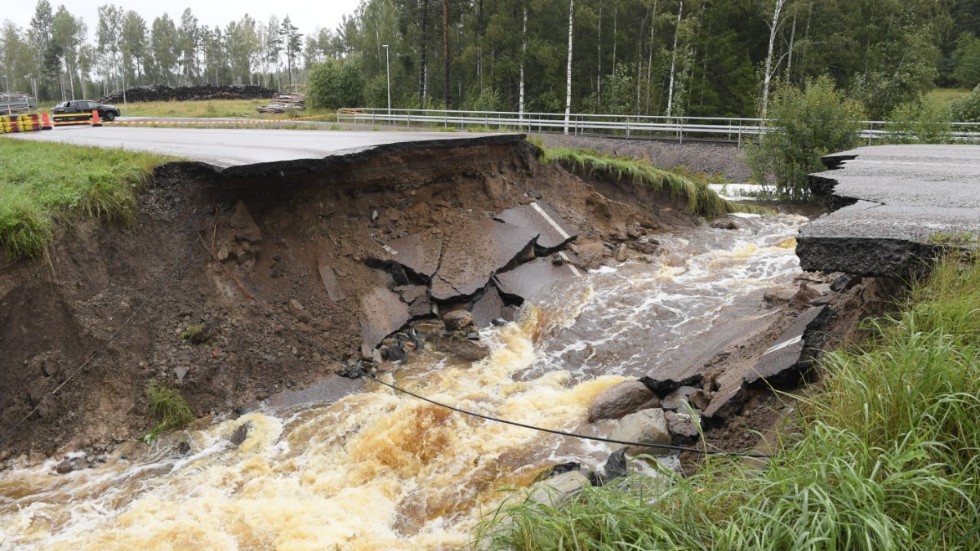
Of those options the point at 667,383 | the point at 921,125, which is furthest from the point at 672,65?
the point at 667,383

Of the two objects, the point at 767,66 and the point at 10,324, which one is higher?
the point at 767,66

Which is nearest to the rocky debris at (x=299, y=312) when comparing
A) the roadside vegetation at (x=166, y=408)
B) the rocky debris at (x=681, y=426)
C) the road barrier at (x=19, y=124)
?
the roadside vegetation at (x=166, y=408)

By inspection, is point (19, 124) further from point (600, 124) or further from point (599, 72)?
point (599, 72)

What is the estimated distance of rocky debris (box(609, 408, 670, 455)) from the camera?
6496 mm

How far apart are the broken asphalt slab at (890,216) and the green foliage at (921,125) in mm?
9699

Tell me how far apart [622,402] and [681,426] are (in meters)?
1.02

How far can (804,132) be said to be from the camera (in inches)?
715

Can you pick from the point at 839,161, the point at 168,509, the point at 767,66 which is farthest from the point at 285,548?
the point at 767,66

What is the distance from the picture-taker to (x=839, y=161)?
10625mm

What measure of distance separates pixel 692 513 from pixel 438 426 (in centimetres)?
415

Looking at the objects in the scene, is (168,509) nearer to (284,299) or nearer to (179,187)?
(284,299)

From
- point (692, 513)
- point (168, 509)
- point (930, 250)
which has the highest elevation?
point (930, 250)

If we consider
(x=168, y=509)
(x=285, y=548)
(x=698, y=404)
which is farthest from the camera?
(x=698, y=404)

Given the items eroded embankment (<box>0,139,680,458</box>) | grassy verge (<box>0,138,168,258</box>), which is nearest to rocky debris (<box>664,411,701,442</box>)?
eroded embankment (<box>0,139,680,458</box>)
